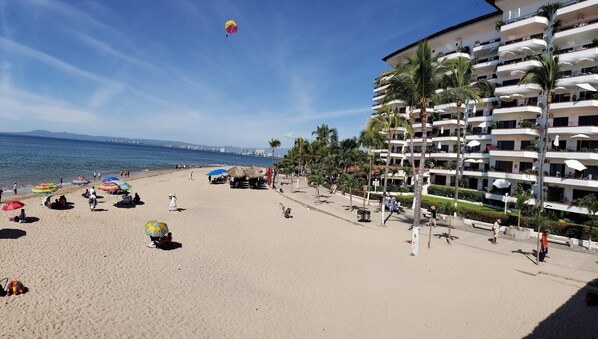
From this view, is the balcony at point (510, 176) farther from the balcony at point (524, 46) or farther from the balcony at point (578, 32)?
the balcony at point (578, 32)

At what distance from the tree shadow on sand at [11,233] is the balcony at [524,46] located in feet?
149

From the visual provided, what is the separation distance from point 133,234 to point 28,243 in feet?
15.4

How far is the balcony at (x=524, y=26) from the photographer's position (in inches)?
1291

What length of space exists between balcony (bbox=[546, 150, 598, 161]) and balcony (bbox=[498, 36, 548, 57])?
12.2 meters

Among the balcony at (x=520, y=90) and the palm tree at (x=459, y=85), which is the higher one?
the balcony at (x=520, y=90)

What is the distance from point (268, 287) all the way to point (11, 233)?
15089mm

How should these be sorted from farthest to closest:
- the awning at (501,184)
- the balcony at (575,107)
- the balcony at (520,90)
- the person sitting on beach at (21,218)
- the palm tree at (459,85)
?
the balcony at (520,90) → the awning at (501,184) → the balcony at (575,107) → the palm tree at (459,85) → the person sitting on beach at (21,218)

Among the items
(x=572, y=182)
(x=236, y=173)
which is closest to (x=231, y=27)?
(x=236, y=173)

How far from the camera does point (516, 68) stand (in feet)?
112

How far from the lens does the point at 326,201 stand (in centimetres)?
3597

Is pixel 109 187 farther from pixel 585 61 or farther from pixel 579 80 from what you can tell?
pixel 585 61

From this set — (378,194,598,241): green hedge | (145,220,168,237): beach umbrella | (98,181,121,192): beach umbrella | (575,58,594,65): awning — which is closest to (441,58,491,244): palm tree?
(378,194,598,241): green hedge

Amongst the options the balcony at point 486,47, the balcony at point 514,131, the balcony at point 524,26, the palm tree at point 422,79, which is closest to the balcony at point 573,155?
the balcony at point 514,131

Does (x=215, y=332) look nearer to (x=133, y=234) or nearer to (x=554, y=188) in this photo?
(x=133, y=234)
